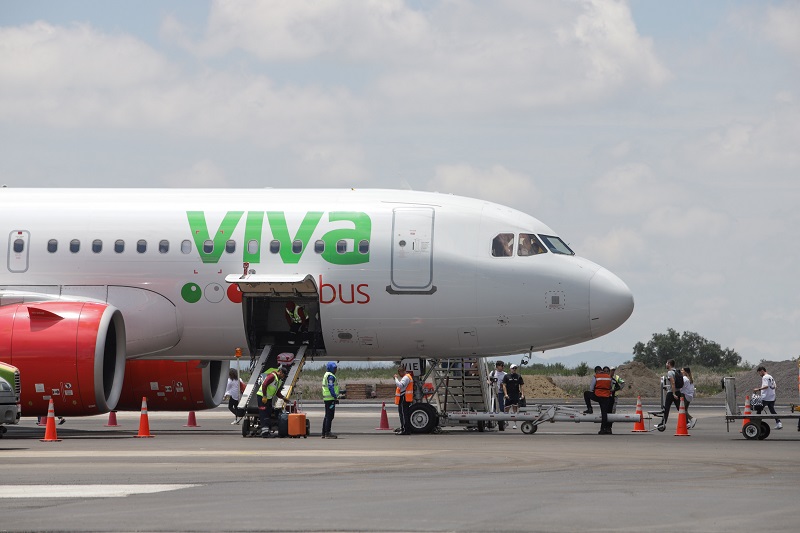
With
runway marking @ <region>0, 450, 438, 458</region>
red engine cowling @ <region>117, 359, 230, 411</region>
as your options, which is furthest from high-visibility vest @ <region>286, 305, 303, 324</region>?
runway marking @ <region>0, 450, 438, 458</region>

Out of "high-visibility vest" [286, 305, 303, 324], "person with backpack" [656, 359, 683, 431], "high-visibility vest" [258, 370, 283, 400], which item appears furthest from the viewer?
"person with backpack" [656, 359, 683, 431]

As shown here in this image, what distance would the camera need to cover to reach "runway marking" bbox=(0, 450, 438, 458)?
2180cm

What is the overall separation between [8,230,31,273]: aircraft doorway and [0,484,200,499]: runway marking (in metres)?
14.1

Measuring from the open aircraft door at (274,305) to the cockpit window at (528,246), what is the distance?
468 centimetres

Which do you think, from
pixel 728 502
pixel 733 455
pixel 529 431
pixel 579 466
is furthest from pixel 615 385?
pixel 728 502

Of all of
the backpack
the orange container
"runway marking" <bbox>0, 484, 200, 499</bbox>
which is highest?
the backpack

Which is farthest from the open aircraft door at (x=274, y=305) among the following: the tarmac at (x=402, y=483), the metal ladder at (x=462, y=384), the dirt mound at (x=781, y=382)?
the dirt mound at (x=781, y=382)

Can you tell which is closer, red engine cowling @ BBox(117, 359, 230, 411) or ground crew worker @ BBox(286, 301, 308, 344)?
ground crew worker @ BBox(286, 301, 308, 344)

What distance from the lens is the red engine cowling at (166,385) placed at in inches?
1283

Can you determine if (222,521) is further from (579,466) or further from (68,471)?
(579,466)

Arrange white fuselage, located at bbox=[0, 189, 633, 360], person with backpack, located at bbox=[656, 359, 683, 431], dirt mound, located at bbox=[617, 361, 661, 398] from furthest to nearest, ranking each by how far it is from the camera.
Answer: dirt mound, located at bbox=[617, 361, 661, 398], person with backpack, located at bbox=[656, 359, 683, 431], white fuselage, located at bbox=[0, 189, 633, 360]

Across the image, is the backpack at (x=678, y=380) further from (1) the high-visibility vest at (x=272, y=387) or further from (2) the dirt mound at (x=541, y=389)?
(2) the dirt mound at (x=541, y=389)

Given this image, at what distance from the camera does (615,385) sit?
31547 mm

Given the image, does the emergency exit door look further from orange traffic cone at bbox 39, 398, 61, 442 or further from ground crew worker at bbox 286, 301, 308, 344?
orange traffic cone at bbox 39, 398, 61, 442
